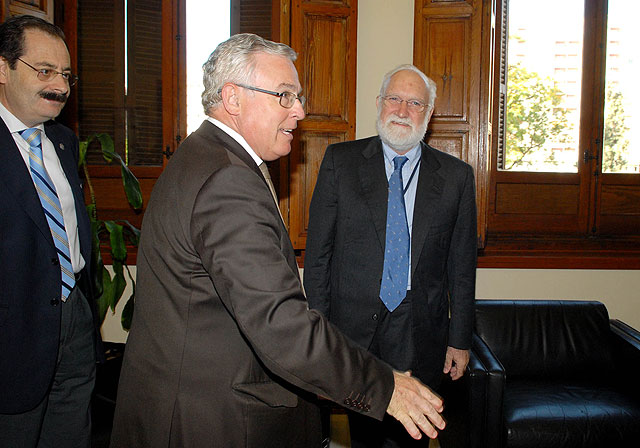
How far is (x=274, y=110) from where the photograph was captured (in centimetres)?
132

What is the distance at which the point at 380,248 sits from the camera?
2102 millimetres

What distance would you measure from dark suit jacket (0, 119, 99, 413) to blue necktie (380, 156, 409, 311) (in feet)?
3.69

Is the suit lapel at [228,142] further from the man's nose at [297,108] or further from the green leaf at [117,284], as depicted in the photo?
the green leaf at [117,284]

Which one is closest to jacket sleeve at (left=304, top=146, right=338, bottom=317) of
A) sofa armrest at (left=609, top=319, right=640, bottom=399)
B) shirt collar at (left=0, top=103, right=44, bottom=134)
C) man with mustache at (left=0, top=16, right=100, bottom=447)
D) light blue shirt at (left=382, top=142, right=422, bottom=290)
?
light blue shirt at (left=382, top=142, right=422, bottom=290)

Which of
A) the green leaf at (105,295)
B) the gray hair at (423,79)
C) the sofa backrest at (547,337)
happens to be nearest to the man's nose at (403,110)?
the gray hair at (423,79)

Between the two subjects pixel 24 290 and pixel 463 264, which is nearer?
pixel 24 290

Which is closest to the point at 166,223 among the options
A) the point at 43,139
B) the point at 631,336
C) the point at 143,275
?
the point at 143,275

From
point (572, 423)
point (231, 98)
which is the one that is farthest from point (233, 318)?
point (572, 423)

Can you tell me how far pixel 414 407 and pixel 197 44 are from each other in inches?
134

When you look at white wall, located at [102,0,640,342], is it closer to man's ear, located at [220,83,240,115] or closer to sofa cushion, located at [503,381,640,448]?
sofa cushion, located at [503,381,640,448]

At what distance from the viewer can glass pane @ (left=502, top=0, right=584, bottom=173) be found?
12.7ft

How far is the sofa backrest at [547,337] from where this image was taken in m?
3.11

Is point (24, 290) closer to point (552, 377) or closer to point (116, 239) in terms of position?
point (116, 239)

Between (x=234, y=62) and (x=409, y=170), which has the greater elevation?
(x=234, y=62)
